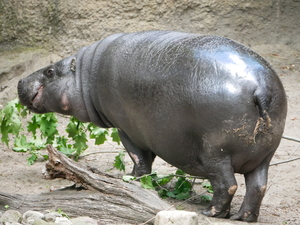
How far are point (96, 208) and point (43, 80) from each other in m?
1.94

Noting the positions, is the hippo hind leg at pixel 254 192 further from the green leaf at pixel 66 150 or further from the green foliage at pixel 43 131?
the green leaf at pixel 66 150

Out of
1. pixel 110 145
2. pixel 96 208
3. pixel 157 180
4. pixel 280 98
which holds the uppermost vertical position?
pixel 280 98

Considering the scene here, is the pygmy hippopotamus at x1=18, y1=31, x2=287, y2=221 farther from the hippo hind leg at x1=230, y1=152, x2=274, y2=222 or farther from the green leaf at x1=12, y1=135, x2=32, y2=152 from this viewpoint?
the green leaf at x1=12, y1=135, x2=32, y2=152

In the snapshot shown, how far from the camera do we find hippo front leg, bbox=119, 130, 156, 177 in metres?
5.44

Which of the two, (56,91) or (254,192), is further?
(56,91)

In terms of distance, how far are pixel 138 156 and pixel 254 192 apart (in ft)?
4.35

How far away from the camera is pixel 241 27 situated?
10.0 meters

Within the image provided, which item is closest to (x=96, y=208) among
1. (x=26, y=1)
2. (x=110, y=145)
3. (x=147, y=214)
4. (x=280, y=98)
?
(x=147, y=214)

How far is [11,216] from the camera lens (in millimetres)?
4070

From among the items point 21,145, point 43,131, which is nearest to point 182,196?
point 43,131

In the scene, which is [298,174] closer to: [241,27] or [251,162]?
[251,162]

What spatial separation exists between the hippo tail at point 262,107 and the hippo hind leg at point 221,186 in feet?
1.16

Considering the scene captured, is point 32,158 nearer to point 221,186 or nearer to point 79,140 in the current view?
point 79,140

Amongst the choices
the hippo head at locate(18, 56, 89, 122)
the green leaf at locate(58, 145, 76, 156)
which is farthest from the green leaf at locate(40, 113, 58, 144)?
the hippo head at locate(18, 56, 89, 122)
